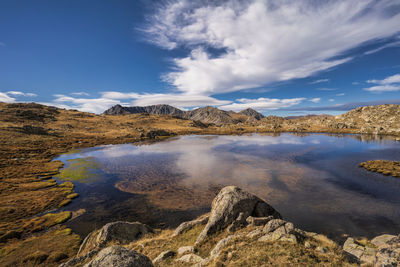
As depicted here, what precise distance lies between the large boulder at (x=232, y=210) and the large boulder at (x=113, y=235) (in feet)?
28.5

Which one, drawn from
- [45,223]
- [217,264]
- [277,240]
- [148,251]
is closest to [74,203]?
[45,223]

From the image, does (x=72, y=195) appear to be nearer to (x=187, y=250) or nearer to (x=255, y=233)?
(x=187, y=250)

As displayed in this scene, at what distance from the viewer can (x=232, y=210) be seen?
17984mm

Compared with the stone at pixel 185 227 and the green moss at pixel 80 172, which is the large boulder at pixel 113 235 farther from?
the green moss at pixel 80 172

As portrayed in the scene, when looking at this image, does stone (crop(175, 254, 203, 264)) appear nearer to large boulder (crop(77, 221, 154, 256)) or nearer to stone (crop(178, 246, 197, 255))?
stone (crop(178, 246, 197, 255))

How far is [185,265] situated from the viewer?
12461mm

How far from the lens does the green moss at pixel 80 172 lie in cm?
4519

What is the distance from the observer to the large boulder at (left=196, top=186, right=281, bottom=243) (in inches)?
670

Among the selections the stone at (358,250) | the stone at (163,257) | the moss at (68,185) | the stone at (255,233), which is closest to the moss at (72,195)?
the moss at (68,185)

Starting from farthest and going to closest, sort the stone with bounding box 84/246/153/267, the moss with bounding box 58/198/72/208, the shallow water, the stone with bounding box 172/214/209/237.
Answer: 1. the moss with bounding box 58/198/72/208
2. the shallow water
3. the stone with bounding box 172/214/209/237
4. the stone with bounding box 84/246/153/267

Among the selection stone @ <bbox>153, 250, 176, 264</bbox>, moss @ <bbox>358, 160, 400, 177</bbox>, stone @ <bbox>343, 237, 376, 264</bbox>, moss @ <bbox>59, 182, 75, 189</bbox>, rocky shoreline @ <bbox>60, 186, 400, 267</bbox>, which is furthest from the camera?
moss @ <bbox>358, 160, 400, 177</bbox>

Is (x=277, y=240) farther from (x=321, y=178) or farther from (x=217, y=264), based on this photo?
(x=321, y=178)

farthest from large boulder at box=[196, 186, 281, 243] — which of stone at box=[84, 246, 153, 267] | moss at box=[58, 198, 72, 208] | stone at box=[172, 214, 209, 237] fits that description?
moss at box=[58, 198, 72, 208]

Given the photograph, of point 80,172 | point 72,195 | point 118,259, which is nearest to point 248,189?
point 118,259
